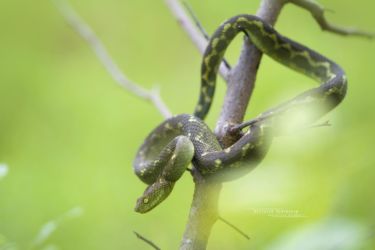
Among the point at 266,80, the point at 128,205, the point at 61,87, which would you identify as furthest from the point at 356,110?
the point at 61,87

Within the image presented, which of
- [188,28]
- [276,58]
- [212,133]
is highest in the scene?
[188,28]

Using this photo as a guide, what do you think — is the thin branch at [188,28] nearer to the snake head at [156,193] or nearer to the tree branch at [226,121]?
the tree branch at [226,121]

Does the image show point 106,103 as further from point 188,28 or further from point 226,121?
point 226,121

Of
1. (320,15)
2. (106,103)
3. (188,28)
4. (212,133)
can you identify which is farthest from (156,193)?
(106,103)

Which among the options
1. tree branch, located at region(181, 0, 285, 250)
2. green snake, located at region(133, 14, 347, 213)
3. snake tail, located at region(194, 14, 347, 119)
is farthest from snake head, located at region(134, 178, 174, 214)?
snake tail, located at region(194, 14, 347, 119)

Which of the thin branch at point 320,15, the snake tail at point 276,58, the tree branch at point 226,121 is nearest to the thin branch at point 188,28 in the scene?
the snake tail at point 276,58

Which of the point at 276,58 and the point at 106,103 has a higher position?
the point at 276,58

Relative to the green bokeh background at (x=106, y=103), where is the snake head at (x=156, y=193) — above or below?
above
